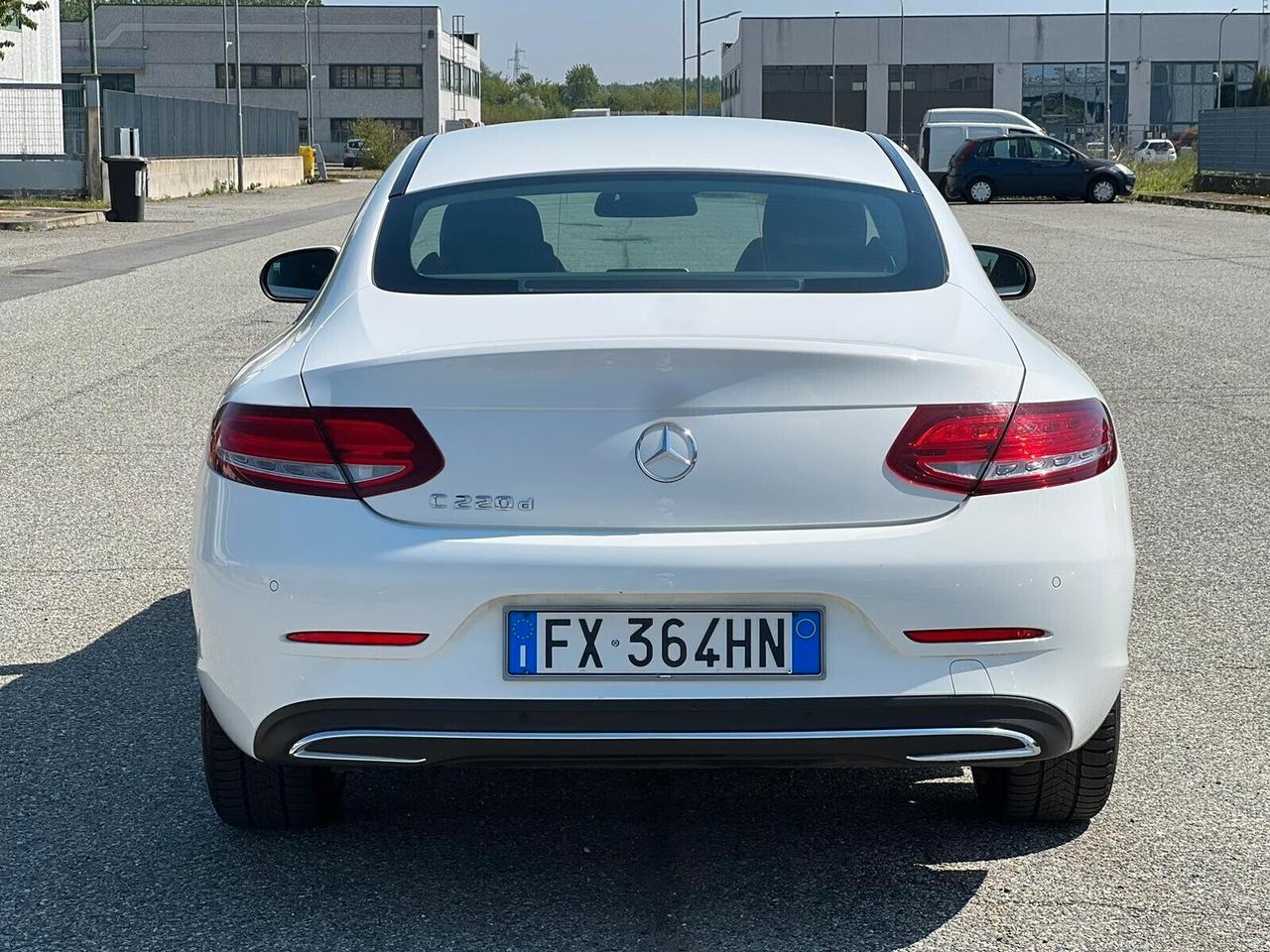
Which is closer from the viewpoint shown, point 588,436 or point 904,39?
point 588,436

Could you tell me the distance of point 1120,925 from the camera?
3.34 m

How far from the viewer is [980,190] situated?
147 ft

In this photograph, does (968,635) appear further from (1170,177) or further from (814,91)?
(814,91)

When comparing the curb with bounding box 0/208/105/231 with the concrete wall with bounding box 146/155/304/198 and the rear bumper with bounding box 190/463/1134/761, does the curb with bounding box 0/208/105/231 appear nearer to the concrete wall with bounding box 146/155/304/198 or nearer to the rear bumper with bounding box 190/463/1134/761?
A: the concrete wall with bounding box 146/155/304/198

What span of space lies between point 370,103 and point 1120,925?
4163 inches

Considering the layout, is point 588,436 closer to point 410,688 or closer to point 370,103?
point 410,688

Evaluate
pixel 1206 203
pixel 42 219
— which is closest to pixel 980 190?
pixel 1206 203

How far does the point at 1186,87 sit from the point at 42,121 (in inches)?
3146

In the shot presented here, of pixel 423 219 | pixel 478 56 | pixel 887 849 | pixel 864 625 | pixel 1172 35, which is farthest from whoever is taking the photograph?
pixel 478 56

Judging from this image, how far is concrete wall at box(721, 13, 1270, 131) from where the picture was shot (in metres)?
101

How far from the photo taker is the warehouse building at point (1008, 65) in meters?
101

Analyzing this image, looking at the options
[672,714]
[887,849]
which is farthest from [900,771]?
[672,714]

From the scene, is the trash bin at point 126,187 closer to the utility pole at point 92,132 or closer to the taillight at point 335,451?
the utility pole at point 92,132

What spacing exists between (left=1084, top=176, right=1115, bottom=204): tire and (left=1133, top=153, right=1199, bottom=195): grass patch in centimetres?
204
